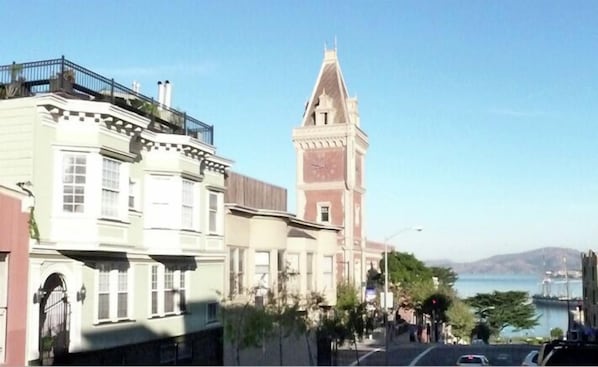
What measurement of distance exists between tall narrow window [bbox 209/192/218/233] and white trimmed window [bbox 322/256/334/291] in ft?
39.9

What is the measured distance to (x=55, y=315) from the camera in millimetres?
21188

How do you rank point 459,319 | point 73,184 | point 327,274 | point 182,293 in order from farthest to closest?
point 459,319 → point 327,274 → point 182,293 → point 73,184

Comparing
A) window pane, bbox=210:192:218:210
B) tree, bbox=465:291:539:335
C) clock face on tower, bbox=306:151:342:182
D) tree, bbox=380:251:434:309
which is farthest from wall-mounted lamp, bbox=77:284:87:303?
tree, bbox=465:291:539:335

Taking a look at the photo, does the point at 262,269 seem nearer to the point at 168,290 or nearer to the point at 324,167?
Answer: the point at 168,290

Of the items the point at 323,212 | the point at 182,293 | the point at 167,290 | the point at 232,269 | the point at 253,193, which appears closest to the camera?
the point at 167,290

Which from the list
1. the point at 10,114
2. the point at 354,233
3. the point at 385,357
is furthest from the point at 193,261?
the point at 354,233

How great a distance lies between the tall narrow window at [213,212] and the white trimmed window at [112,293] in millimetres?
6019

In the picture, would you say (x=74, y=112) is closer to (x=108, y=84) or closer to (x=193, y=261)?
(x=108, y=84)

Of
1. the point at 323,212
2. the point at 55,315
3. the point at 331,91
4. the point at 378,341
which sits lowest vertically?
the point at 378,341

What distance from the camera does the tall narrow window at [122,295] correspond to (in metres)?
23.3

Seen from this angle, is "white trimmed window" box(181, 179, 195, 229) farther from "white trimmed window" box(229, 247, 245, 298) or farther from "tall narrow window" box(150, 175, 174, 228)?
"white trimmed window" box(229, 247, 245, 298)

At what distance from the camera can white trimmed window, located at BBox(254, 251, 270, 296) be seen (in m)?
33.1

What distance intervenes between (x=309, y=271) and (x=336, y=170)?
36.3 meters

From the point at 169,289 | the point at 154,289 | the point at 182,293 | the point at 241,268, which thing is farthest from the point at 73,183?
the point at 241,268
